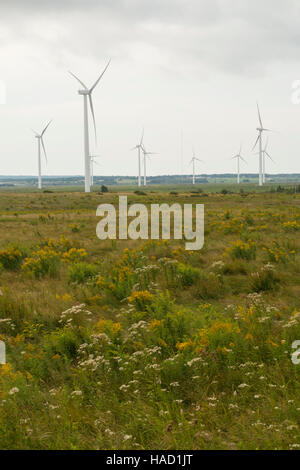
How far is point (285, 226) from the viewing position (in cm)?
1814

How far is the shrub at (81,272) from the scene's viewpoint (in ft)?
36.0

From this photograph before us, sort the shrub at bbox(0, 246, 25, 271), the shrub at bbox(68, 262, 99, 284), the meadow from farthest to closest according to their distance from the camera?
the shrub at bbox(0, 246, 25, 271)
the shrub at bbox(68, 262, 99, 284)
the meadow

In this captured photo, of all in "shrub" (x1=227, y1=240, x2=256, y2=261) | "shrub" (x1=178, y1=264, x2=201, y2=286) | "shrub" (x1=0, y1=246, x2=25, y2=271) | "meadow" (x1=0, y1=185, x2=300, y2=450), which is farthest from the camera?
"shrub" (x1=0, y1=246, x2=25, y2=271)

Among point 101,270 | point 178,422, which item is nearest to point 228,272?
point 101,270

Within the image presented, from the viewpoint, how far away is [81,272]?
36.3ft

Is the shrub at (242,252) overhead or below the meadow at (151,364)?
overhead

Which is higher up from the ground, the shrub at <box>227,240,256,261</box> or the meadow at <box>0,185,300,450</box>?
the shrub at <box>227,240,256,261</box>

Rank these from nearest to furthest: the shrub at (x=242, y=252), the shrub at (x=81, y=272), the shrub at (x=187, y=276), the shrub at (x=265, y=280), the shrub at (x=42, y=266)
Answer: the shrub at (x=265, y=280) < the shrub at (x=187, y=276) < the shrub at (x=81, y=272) < the shrub at (x=42, y=266) < the shrub at (x=242, y=252)

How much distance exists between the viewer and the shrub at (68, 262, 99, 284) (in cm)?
1098

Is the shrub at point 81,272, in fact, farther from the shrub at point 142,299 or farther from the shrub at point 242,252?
the shrub at point 242,252

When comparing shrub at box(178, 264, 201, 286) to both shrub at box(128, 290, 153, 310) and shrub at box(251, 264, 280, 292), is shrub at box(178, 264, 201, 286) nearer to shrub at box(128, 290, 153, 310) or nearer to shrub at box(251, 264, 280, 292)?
shrub at box(251, 264, 280, 292)

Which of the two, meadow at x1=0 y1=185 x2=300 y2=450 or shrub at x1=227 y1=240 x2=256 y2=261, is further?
shrub at x1=227 y1=240 x2=256 y2=261

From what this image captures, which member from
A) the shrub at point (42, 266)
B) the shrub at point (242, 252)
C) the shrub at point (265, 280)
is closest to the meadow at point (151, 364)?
the shrub at point (265, 280)

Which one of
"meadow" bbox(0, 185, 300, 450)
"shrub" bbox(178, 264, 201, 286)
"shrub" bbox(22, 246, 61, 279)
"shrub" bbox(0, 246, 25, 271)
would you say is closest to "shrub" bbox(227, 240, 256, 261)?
"meadow" bbox(0, 185, 300, 450)
